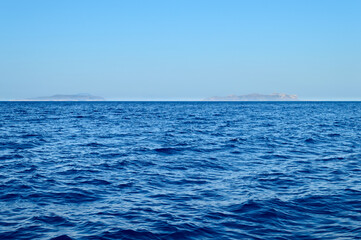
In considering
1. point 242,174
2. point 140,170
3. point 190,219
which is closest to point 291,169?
point 242,174

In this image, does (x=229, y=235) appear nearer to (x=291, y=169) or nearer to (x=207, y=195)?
(x=207, y=195)

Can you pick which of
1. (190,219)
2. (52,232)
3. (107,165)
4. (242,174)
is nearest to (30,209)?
(52,232)

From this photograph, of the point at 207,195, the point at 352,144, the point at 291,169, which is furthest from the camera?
the point at 352,144

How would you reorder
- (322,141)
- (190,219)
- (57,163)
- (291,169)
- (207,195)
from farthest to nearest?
1. (322,141)
2. (57,163)
3. (291,169)
4. (207,195)
5. (190,219)

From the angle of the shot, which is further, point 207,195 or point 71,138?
point 71,138

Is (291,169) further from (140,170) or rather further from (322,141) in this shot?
(322,141)

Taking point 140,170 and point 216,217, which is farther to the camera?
point 140,170

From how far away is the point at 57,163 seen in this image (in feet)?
59.6

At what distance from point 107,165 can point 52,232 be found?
9001 millimetres

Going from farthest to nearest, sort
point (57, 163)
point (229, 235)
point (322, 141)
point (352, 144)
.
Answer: point (322, 141) → point (352, 144) → point (57, 163) → point (229, 235)

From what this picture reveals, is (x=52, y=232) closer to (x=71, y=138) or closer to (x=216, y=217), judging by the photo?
(x=216, y=217)

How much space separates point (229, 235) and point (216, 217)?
128 cm

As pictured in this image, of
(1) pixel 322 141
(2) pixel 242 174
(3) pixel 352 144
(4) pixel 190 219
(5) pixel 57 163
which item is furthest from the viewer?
(1) pixel 322 141

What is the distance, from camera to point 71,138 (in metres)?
29.8
